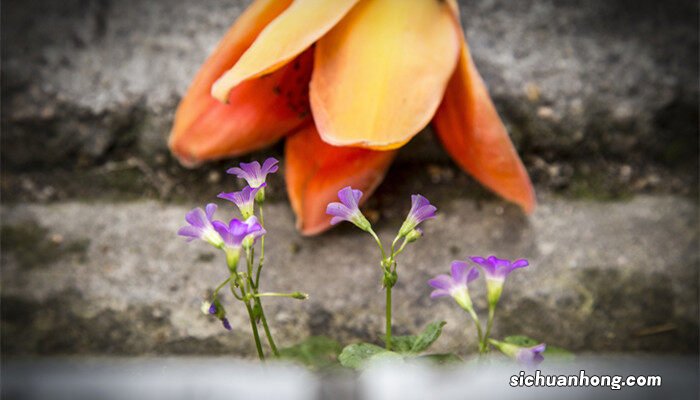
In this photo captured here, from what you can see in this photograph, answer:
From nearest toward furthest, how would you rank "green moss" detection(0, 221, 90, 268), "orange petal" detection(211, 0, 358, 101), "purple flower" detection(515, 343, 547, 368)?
1. "purple flower" detection(515, 343, 547, 368)
2. "orange petal" detection(211, 0, 358, 101)
3. "green moss" detection(0, 221, 90, 268)

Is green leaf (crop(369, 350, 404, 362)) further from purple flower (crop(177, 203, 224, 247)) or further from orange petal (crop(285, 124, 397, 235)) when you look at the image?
orange petal (crop(285, 124, 397, 235))

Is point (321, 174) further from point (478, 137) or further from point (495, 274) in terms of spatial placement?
point (495, 274)

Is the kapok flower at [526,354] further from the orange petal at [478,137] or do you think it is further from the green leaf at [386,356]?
the orange petal at [478,137]

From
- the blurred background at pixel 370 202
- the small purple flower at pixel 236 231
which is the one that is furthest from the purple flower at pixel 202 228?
the blurred background at pixel 370 202

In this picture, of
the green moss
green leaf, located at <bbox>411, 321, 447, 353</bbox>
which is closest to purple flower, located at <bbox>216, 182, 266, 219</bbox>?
green leaf, located at <bbox>411, 321, 447, 353</bbox>

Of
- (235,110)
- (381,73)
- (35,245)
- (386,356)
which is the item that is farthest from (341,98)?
(35,245)

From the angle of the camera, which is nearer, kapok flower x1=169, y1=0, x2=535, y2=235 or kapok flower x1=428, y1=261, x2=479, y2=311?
kapok flower x1=428, y1=261, x2=479, y2=311

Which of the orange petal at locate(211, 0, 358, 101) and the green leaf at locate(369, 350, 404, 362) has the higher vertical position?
the orange petal at locate(211, 0, 358, 101)
